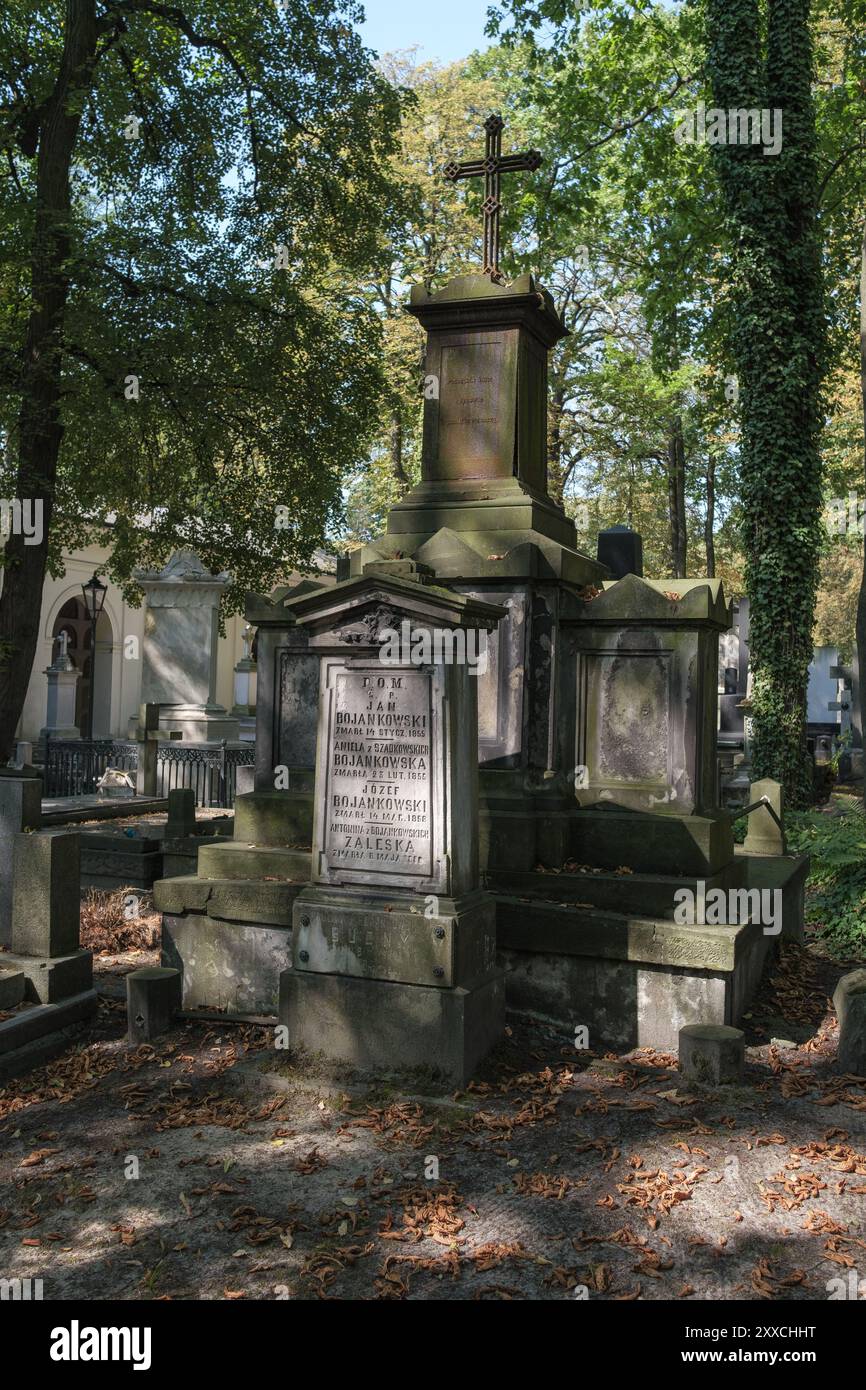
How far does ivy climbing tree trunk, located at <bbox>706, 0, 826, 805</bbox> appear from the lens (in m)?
14.5

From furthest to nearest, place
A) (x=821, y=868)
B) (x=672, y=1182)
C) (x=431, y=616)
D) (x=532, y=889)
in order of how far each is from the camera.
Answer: (x=821, y=868), (x=532, y=889), (x=431, y=616), (x=672, y=1182)

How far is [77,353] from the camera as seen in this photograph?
13055 millimetres

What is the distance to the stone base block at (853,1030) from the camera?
5758mm

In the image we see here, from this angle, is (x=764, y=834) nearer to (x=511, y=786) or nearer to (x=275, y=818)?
(x=511, y=786)

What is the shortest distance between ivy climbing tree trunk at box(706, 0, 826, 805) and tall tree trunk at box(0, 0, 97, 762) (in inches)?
349

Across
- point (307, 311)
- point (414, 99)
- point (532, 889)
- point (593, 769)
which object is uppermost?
point (414, 99)

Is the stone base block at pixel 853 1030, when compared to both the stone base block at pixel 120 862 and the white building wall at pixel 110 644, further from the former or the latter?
the white building wall at pixel 110 644

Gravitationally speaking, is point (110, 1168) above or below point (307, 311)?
below

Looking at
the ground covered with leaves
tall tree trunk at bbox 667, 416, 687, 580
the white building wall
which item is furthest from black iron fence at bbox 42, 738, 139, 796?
tall tree trunk at bbox 667, 416, 687, 580

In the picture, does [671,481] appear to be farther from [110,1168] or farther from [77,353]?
[110,1168]

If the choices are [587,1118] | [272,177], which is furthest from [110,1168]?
[272,177]

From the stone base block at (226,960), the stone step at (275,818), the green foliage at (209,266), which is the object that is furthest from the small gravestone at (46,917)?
the green foliage at (209,266)

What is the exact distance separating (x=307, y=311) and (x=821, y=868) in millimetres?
10023

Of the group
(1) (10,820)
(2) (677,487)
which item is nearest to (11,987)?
(1) (10,820)
